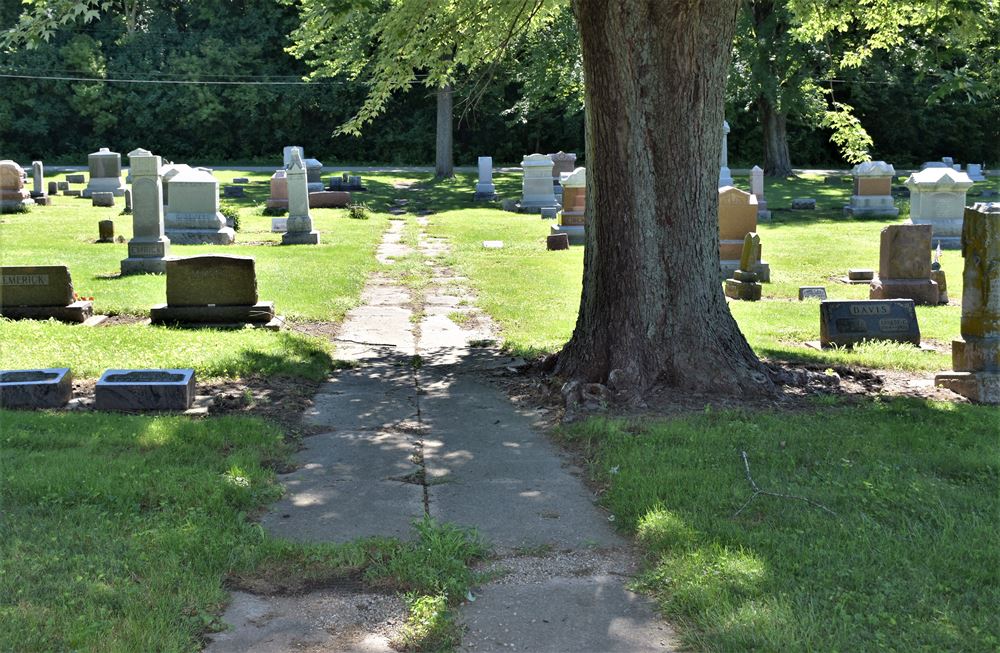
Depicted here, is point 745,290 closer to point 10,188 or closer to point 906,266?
point 906,266

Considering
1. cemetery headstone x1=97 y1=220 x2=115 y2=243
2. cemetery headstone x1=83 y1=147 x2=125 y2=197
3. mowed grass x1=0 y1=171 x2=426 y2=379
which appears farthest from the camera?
cemetery headstone x1=83 y1=147 x2=125 y2=197

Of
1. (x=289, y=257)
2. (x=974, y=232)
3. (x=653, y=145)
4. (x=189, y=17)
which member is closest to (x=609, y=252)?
(x=653, y=145)

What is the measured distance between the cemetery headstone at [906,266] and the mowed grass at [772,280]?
0.42m

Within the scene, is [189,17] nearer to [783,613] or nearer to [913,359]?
[913,359]

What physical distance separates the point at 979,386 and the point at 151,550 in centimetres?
713

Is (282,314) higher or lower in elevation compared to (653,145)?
lower

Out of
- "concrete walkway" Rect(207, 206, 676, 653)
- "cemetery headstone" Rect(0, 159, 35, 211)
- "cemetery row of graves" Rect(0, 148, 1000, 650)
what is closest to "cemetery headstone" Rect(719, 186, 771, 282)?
"cemetery row of graves" Rect(0, 148, 1000, 650)

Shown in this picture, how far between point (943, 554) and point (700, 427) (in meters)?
2.69

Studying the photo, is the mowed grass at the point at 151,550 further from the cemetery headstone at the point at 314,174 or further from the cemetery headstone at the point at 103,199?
the cemetery headstone at the point at 314,174

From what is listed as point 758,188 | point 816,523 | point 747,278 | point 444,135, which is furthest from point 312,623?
point 444,135

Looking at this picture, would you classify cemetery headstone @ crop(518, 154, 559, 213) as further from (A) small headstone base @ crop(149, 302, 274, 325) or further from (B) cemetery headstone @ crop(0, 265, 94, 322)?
(B) cemetery headstone @ crop(0, 265, 94, 322)

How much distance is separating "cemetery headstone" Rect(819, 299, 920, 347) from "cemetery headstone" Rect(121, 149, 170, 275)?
10.7m

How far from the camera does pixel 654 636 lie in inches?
179

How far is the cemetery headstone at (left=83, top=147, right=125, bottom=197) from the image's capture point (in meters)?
34.3
